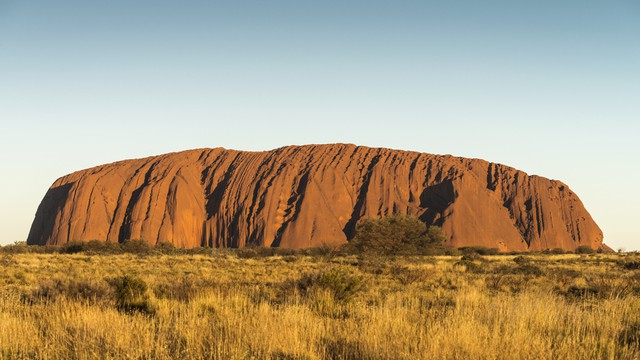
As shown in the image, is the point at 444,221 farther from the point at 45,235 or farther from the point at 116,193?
the point at 45,235

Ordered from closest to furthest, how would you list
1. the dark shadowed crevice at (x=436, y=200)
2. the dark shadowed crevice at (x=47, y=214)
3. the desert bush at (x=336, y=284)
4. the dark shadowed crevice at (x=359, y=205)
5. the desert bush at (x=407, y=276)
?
the desert bush at (x=336, y=284)
the desert bush at (x=407, y=276)
the dark shadowed crevice at (x=436, y=200)
the dark shadowed crevice at (x=359, y=205)
the dark shadowed crevice at (x=47, y=214)

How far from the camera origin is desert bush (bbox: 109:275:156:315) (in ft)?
34.4

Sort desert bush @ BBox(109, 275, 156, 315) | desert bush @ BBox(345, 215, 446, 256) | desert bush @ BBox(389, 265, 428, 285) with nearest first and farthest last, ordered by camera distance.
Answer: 1. desert bush @ BBox(109, 275, 156, 315)
2. desert bush @ BBox(389, 265, 428, 285)
3. desert bush @ BBox(345, 215, 446, 256)

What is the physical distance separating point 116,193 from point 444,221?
54.9 metres

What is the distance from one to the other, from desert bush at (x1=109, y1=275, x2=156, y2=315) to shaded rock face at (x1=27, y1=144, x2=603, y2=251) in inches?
2363

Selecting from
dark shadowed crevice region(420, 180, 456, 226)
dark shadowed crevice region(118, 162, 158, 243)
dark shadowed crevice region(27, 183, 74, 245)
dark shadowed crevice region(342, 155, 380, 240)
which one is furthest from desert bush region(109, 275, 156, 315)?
dark shadowed crevice region(27, 183, 74, 245)

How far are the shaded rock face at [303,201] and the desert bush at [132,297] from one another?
197 feet

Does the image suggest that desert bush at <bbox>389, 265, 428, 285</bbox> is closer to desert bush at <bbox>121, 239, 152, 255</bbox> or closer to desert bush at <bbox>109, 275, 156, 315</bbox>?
desert bush at <bbox>109, 275, 156, 315</bbox>

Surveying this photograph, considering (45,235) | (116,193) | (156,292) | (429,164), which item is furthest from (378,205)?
(156,292)

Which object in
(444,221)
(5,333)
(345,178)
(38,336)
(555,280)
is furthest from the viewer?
(345,178)

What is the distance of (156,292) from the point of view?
1277cm

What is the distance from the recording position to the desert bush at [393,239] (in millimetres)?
42469

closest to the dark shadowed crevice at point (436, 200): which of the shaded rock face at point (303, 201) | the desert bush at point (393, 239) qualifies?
the shaded rock face at point (303, 201)

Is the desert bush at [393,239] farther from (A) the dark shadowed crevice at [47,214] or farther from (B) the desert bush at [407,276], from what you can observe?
(A) the dark shadowed crevice at [47,214]
